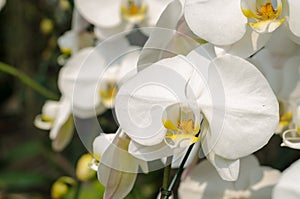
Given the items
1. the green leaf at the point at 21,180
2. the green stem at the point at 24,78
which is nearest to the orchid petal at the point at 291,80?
the green stem at the point at 24,78

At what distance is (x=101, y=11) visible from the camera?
0.71 meters

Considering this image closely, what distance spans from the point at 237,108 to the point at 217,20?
0.25ft

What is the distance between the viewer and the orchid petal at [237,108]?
0.48 m

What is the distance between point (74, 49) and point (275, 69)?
29cm

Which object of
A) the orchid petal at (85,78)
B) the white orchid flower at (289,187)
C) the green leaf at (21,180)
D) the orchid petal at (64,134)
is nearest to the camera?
the white orchid flower at (289,187)

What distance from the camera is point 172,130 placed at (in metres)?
0.50

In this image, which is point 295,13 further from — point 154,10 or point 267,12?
point 154,10

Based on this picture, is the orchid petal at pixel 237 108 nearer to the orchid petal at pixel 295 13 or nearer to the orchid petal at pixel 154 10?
the orchid petal at pixel 295 13

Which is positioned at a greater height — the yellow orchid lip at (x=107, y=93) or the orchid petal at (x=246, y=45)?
the orchid petal at (x=246, y=45)

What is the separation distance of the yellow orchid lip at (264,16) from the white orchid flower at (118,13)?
18 centimetres

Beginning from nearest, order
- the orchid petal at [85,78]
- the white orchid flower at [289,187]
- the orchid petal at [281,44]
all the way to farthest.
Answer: the white orchid flower at [289,187] < the orchid petal at [281,44] < the orchid petal at [85,78]

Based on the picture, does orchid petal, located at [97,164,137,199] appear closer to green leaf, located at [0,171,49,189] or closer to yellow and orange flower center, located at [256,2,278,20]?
yellow and orange flower center, located at [256,2,278,20]

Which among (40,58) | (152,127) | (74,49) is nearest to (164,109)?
(152,127)

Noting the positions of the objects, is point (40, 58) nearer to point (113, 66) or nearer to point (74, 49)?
point (74, 49)
